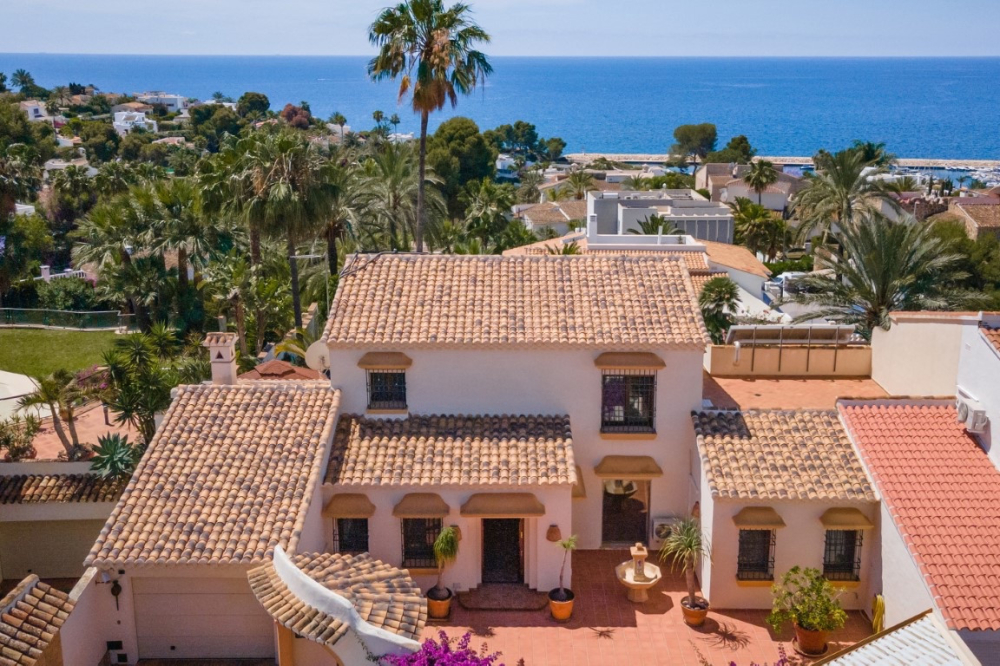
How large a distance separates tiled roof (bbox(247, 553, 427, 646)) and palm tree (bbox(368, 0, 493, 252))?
63.7 ft

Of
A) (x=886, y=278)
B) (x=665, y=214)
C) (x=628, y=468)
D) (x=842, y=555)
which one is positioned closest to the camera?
(x=842, y=555)

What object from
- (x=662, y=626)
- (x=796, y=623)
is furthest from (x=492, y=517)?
(x=796, y=623)

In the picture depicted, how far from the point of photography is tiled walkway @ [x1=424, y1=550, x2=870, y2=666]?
17.3 metres

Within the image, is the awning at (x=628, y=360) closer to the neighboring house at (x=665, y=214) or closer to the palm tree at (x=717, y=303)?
the palm tree at (x=717, y=303)

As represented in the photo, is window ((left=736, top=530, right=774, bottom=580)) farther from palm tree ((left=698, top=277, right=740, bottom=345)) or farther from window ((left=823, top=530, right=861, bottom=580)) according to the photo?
palm tree ((left=698, top=277, right=740, bottom=345))

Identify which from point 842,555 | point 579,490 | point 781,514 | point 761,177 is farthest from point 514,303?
point 761,177

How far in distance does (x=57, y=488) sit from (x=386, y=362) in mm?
8034

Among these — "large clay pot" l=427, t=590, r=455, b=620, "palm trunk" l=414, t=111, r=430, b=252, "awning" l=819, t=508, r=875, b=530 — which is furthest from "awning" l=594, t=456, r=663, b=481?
"palm trunk" l=414, t=111, r=430, b=252

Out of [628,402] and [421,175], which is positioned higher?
[421,175]

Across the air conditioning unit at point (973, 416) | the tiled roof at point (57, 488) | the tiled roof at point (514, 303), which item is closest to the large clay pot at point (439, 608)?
the tiled roof at point (514, 303)

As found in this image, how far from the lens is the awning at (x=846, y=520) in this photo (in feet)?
59.3

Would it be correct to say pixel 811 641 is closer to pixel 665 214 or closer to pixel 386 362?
pixel 386 362

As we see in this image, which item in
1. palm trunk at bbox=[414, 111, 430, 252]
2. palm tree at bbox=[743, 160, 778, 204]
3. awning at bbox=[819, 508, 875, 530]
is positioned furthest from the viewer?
palm tree at bbox=[743, 160, 778, 204]

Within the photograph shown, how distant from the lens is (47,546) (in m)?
20.8
